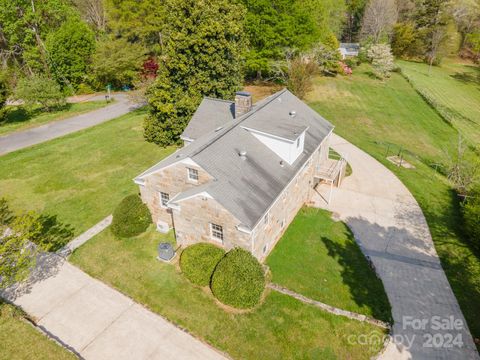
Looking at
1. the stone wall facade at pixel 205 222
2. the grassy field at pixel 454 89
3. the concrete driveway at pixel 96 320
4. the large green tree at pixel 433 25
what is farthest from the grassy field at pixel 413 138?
the large green tree at pixel 433 25

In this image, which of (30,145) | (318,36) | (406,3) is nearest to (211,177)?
(30,145)

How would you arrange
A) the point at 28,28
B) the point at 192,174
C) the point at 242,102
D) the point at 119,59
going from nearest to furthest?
1. the point at 192,174
2. the point at 242,102
3. the point at 119,59
4. the point at 28,28

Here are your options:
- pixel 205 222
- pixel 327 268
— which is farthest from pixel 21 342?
pixel 327 268

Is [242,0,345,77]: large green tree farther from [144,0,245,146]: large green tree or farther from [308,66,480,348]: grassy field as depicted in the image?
[144,0,245,146]: large green tree

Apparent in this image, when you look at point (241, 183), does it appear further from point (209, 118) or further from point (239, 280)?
point (209, 118)

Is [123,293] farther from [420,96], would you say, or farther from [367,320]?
[420,96]
